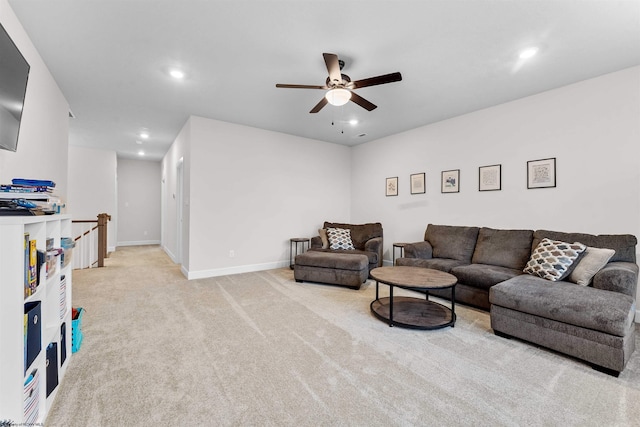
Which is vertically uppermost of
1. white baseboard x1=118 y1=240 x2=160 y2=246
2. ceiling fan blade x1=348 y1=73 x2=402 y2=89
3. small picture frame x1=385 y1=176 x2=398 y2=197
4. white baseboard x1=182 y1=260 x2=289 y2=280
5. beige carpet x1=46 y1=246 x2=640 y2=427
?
ceiling fan blade x1=348 y1=73 x2=402 y2=89

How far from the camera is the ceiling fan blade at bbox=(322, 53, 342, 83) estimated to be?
7.23 ft

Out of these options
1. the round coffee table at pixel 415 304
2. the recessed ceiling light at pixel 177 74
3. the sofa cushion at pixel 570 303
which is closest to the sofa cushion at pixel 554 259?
the sofa cushion at pixel 570 303

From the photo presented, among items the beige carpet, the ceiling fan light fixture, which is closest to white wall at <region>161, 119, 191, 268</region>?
the beige carpet

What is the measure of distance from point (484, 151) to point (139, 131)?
5.85 metres

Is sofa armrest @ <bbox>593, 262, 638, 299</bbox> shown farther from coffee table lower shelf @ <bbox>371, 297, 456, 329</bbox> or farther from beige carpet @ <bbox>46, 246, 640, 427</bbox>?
coffee table lower shelf @ <bbox>371, 297, 456, 329</bbox>

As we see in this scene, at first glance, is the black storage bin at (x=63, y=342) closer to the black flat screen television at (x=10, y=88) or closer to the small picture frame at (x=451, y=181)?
the black flat screen television at (x=10, y=88)

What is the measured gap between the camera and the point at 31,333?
135cm

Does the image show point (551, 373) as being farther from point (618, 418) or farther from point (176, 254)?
point (176, 254)

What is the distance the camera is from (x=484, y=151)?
398 cm

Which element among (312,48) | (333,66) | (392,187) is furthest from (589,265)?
(312,48)

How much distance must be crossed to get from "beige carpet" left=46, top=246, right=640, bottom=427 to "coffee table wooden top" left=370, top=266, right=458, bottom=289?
0.44 m

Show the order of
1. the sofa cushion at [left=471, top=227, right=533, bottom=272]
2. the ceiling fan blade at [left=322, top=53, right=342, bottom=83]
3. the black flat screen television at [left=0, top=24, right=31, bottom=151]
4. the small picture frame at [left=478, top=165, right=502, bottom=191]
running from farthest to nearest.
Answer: the small picture frame at [left=478, top=165, right=502, bottom=191] → the sofa cushion at [left=471, top=227, right=533, bottom=272] → the ceiling fan blade at [left=322, top=53, right=342, bottom=83] → the black flat screen television at [left=0, top=24, right=31, bottom=151]

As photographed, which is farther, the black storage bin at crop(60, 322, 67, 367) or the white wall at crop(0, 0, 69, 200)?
the white wall at crop(0, 0, 69, 200)

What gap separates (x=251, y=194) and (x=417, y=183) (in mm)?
2909
